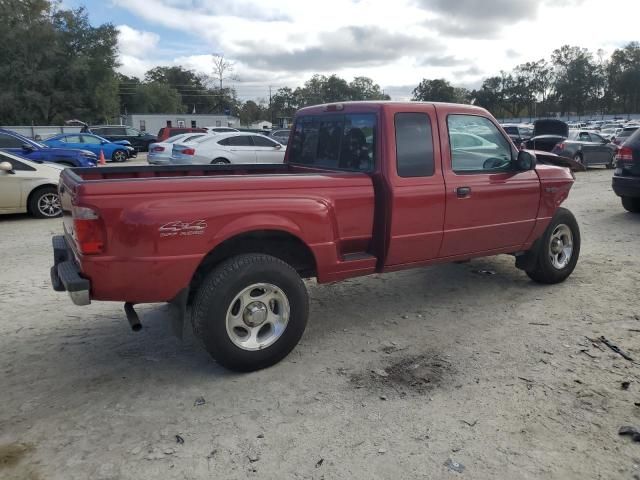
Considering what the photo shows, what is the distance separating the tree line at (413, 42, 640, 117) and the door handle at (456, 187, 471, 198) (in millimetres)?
83373

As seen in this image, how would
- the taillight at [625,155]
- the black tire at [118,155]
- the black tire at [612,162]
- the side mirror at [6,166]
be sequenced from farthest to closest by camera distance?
the black tire at [118,155] < the black tire at [612,162] < the taillight at [625,155] < the side mirror at [6,166]

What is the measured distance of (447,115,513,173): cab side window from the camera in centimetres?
477

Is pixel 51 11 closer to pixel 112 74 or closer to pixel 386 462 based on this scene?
pixel 112 74

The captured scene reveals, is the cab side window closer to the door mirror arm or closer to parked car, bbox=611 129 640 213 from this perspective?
parked car, bbox=611 129 640 213

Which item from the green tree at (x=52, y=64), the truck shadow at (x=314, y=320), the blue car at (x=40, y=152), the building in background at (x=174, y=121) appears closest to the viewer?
the truck shadow at (x=314, y=320)

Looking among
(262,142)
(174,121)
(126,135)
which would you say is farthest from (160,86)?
(262,142)

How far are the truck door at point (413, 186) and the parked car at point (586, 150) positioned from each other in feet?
52.0

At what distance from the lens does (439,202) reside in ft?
15.0

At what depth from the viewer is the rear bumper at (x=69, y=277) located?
334cm

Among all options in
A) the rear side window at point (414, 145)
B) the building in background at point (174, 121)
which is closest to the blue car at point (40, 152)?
the rear side window at point (414, 145)

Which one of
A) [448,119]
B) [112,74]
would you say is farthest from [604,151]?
[112,74]

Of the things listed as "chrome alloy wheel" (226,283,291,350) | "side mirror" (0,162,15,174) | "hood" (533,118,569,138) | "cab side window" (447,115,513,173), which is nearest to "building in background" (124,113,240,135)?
"hood" (533,118,569,138)

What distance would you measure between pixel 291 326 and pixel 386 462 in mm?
1320

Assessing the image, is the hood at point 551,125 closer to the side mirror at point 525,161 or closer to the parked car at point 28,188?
the side mirror at point 525,161
